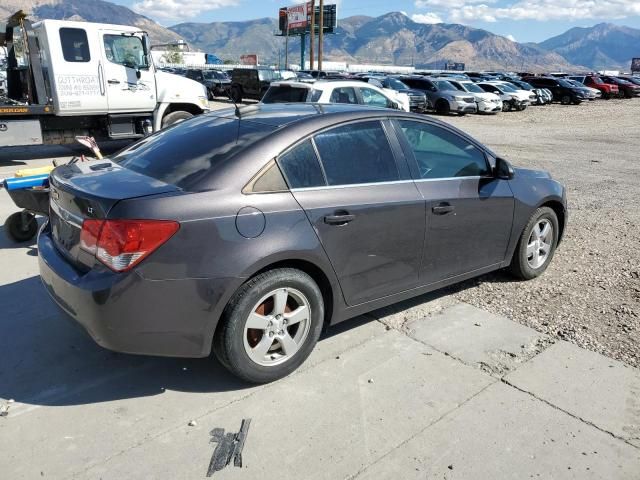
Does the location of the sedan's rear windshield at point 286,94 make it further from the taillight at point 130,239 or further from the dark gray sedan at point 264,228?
the taillight at point 130,239

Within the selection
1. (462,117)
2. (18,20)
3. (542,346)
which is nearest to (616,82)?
(462,117)

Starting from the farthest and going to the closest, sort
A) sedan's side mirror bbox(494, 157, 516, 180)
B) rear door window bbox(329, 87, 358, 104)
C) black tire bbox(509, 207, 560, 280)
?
rear door window bbox(329, 87, 358, 104) → black tire bbox(509, 207, 560, 280) → sedan's side mirror bbox(494, 157, 516, 180)

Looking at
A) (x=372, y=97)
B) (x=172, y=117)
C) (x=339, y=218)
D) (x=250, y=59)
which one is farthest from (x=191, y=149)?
(x=250, y=59)

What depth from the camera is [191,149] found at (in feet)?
11.1

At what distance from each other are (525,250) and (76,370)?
11.8ft

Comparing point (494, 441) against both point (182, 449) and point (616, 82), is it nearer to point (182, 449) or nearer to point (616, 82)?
point (182, 449)

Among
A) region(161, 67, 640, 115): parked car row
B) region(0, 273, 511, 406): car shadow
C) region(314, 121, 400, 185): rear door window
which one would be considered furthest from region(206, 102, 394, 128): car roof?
region(161, 67, 640, 115): parked car row

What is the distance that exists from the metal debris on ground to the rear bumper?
436 millimetres

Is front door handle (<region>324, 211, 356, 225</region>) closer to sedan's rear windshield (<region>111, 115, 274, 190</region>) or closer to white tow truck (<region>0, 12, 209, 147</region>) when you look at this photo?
sedan's rear windshield (<region>111, 115, 274, 190</region>)

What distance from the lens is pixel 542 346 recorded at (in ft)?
12.5

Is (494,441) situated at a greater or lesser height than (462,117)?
greater

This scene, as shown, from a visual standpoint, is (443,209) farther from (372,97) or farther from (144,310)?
(372,97)

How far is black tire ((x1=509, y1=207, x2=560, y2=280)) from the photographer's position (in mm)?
4688

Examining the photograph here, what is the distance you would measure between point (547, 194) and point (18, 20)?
10.8 meters
